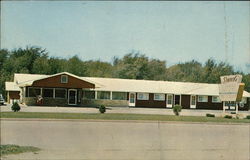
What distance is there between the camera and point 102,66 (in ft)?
58.5

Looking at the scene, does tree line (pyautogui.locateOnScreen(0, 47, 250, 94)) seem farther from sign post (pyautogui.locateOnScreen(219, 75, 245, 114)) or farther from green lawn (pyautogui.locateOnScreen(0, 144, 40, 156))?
green lawn (pyautogui.locateOnScreen(0, 144, 40, 156))

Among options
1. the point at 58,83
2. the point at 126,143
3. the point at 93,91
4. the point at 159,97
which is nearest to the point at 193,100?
the point at 159,97

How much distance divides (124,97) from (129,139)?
15765 mm

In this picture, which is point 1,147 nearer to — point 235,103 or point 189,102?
point 235,103

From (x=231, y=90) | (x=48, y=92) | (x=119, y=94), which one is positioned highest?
(x=231, y=90)

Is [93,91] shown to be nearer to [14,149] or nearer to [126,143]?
[126,143]

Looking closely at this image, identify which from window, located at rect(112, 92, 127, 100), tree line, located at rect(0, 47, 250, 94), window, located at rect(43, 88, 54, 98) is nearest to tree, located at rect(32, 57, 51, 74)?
tree line, located at rect(0, 47, 250, 94)

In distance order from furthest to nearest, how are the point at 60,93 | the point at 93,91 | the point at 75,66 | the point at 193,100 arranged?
the point at 193,100
the point at 60,93
the point at 93,91
the point at 75,66

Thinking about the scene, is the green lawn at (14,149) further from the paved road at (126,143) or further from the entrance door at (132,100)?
the entrance door at (132,100)

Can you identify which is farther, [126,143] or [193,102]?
[193,102]

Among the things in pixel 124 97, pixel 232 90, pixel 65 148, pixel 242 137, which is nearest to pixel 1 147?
pixel 65 148

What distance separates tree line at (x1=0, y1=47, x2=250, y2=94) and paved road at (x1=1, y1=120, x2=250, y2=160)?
2.10 metres

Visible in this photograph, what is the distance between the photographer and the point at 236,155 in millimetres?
11258

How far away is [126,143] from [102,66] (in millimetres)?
6395
